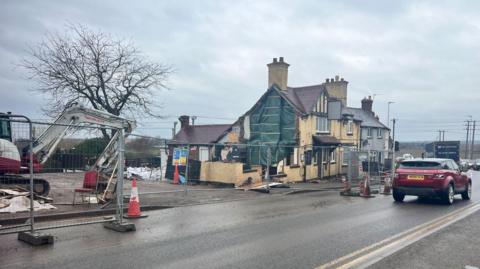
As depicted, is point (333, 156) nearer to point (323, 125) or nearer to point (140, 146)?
point (323, 125)

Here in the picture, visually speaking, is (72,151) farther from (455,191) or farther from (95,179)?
(455,191)

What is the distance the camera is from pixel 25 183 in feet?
36.8

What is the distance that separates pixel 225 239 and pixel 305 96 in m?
23.0

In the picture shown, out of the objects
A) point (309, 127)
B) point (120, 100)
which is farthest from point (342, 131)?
point (120, 100)

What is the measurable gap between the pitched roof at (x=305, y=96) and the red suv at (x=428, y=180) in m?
13.5

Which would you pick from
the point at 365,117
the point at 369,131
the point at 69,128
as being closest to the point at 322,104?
the point at 369,131

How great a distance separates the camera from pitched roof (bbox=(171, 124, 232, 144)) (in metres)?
35.9

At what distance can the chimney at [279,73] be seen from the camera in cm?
2756

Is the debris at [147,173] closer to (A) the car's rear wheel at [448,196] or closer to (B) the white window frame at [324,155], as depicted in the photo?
(A) the car's rear wheel at [448,196]

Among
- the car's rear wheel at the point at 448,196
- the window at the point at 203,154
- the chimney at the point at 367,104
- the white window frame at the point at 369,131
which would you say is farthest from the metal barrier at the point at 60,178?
the chimney at the point at 367,104

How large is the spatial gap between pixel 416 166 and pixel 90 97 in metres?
20.5

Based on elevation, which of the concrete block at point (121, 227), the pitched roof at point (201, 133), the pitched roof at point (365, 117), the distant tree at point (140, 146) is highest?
the pitched roof at point (365, 117)

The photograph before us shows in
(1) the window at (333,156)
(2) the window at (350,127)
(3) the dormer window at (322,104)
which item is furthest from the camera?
(2) the window at (350,127)

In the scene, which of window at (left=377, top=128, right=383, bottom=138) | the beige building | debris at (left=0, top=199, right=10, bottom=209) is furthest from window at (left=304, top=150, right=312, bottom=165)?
debris at (left=0, top=199, right=10, bottom=209)
